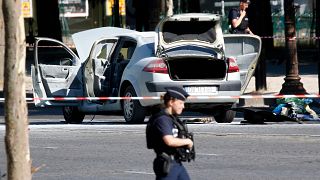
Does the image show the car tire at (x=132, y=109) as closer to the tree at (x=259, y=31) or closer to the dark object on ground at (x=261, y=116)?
the dark object on ground at (x=261, y=116)

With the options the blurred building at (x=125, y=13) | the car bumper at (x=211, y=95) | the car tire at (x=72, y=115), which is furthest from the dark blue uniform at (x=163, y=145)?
the blurred building at (x=125, y=13)

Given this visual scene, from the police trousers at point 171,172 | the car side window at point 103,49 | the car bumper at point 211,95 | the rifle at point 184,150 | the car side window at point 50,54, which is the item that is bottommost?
the car side window at point 50,54

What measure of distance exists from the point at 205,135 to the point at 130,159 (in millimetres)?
3039

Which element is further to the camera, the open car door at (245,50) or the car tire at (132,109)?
the open car door at (245,50)

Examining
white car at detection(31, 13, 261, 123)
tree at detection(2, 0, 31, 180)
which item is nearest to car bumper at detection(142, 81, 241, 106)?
white car at detection(31, 13, 261, 123)

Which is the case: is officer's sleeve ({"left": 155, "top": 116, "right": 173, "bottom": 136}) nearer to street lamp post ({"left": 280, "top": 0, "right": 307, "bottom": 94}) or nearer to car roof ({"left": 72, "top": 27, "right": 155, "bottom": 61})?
car roof ({"left": 72, "top": 27, "right": 155, "bottom": 61})

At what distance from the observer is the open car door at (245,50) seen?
2027cm

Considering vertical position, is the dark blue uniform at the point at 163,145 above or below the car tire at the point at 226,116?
above

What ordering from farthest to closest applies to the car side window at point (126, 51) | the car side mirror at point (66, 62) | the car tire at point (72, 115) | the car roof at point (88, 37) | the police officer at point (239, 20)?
the police officer at point (239, 20), the car roof at point (88, 37), the car side mirror at point (66, 62), the car tire at point (72, 115), the car side window at point (126, 51)

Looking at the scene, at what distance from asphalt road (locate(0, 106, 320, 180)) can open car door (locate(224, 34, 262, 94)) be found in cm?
120

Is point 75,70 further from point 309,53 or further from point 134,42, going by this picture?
point 309,53

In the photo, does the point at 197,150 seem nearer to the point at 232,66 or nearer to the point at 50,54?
the point at 232,66

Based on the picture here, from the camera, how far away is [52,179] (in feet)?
41.5

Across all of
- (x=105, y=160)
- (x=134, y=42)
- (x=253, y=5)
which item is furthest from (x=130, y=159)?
(x=253, y=5)
